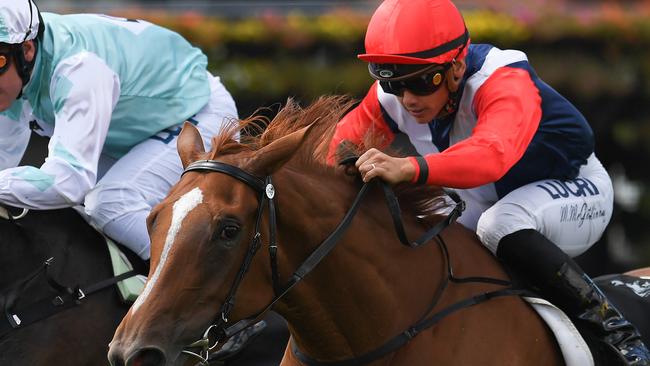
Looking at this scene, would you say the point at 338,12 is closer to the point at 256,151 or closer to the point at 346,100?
the point at 346,100

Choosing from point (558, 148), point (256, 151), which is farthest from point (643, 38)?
point (256, 151)

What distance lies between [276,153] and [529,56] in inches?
231

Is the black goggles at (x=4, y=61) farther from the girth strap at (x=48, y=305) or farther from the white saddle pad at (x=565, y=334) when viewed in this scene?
the white saddle pad at (x=565, y=334)

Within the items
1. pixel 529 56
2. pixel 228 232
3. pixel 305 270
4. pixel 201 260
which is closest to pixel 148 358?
pixel 201 260

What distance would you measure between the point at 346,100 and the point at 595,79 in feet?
17.6

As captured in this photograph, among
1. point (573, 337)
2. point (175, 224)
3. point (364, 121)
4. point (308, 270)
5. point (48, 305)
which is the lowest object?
point (48, 305)

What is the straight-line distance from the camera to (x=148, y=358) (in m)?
2.82

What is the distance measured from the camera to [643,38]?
350 inches

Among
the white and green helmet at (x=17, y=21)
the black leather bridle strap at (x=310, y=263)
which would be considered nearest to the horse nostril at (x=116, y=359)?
the black leather bridle strap at (x=310, y=263)

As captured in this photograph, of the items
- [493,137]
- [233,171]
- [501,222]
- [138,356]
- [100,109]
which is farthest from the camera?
[100,109]

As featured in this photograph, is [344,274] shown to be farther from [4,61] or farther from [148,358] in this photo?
[4,61]

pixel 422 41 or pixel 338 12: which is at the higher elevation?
pixel 422 41

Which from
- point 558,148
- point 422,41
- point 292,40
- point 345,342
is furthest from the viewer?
point 292,40

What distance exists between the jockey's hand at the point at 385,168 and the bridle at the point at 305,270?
2.6 inches
